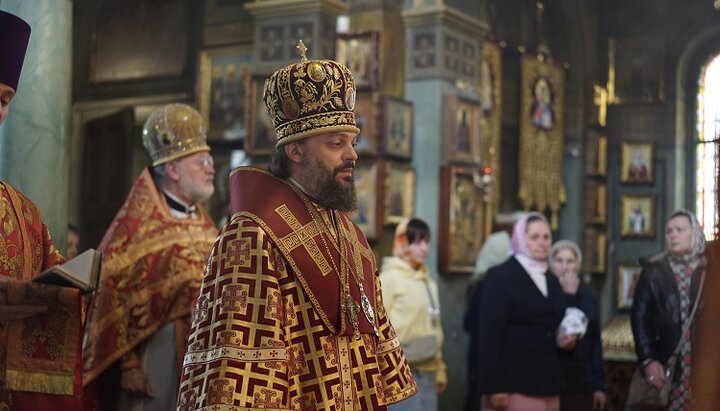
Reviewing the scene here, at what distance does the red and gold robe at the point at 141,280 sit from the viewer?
17.8ft

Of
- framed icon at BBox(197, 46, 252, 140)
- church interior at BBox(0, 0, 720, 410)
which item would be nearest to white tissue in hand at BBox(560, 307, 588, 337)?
church interior at BBox(0, 0, 720, 410)

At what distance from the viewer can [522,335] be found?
280 inches

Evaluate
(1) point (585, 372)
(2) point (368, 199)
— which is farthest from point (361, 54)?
(1) point (585, 372)

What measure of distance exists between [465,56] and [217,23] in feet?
7.98

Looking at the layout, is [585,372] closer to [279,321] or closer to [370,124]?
[370,124]

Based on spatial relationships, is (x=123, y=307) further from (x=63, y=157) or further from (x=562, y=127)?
(x=562, y=127)

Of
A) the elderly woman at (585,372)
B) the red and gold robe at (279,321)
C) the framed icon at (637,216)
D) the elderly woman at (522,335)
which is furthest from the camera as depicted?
the framed icon at (637,216)

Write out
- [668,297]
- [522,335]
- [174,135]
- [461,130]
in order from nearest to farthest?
[174,135] < [522,335] < [668,297] < [461,130]

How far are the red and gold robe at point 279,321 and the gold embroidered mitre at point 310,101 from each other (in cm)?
19

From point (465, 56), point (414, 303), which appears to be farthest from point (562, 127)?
point (414, 303)

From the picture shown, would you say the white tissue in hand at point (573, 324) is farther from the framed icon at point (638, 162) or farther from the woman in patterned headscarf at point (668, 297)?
the framed icon at point (638, 162)

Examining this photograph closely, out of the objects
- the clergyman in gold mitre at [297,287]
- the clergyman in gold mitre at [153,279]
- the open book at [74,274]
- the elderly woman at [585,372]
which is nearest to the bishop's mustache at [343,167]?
the clergyman in gold mitre at [297,287]

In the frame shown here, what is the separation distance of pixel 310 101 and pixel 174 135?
198 centimetres

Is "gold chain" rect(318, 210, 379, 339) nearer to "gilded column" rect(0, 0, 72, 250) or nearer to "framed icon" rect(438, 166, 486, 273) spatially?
"gilded column" rect(0, 0, 72, 250)
